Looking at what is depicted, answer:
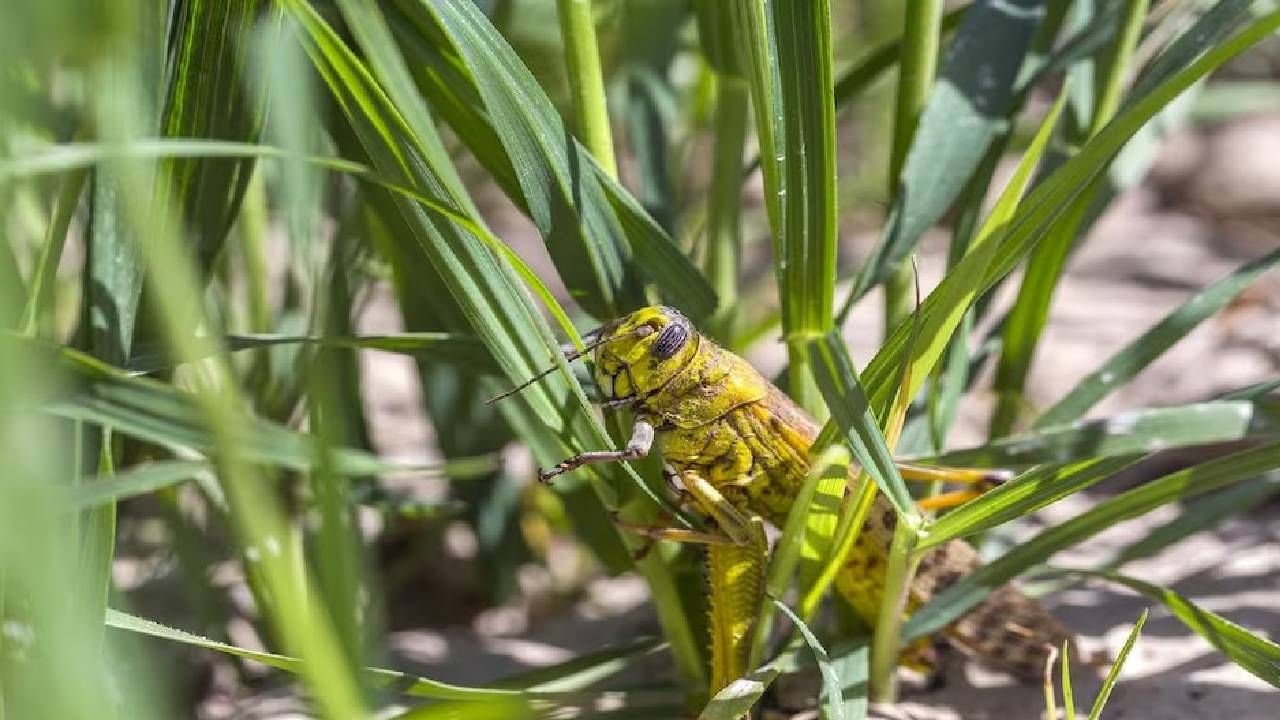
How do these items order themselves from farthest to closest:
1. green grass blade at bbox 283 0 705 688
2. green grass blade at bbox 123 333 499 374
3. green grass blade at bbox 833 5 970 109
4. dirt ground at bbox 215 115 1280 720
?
green grass blade at bbox 833 5 970 109, dirt ground at bbox 215 115 1280 720, green grass blade at bbox 123 333 499 374, green grass blade at bbox 283 0 705 688

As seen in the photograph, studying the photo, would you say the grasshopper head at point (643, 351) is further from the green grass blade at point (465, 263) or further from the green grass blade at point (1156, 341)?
the green grass blade at point (1156, 341)

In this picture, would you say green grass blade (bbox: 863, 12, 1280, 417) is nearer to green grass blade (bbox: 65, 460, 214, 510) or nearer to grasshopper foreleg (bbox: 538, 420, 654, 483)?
grasshopper foreleg (bbox: 538, 420, 654, 483)

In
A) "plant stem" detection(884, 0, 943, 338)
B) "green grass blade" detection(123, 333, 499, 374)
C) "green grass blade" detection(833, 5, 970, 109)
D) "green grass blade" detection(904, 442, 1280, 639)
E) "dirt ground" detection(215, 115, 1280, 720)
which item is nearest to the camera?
"green grass blade" detection(904, 442, 1280, 639)

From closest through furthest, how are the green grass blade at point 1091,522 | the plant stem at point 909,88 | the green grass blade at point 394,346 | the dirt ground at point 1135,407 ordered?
the green grass blade at point 1091,522, the green grass blade at point 394,346, the plant stem at point 909,88, the dirt ground at point 1135,407

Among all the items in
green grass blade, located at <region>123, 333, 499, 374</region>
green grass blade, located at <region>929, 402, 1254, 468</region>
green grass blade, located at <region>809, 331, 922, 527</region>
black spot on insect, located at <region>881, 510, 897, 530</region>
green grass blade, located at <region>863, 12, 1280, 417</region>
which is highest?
green grass blade, located at <region>123, 333, 499, 374</region>

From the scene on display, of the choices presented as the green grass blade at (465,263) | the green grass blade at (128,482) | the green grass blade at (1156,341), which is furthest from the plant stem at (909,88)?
the green grass blade at (128,482)

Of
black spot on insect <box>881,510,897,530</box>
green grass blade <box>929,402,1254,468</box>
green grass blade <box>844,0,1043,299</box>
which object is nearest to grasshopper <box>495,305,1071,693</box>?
black spot on insect <box>881,510,897,530</box>
